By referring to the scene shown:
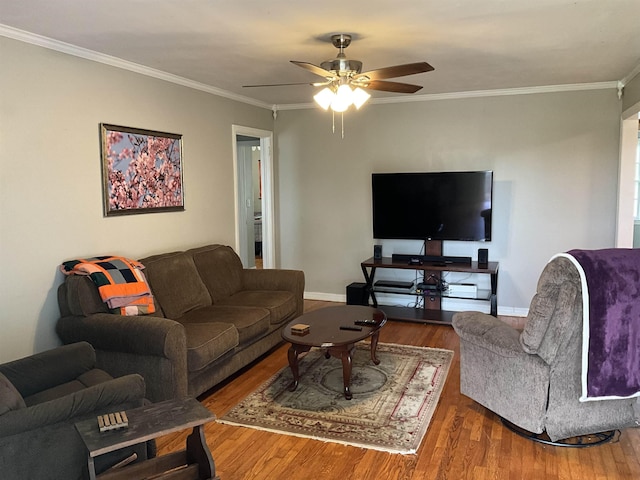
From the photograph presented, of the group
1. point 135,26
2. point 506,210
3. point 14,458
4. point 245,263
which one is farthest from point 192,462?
point 245,263

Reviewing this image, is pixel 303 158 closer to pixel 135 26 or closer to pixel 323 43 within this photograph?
pixel 323 43

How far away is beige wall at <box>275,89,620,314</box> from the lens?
5.27 metres

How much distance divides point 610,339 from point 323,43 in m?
2.60

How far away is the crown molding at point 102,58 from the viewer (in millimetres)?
3176

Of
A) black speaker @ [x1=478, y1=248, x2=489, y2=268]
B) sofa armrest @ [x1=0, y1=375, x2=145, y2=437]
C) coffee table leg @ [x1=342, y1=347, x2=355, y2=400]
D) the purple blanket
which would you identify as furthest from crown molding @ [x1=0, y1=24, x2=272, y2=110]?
the purple blanket

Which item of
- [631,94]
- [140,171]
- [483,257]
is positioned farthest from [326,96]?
[631,94]

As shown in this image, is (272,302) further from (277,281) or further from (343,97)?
(343,97)

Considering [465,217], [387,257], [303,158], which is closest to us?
[465,217]

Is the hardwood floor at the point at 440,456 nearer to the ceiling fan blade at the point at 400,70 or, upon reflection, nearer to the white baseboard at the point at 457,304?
the ceiling fan blade at the point at 400,70

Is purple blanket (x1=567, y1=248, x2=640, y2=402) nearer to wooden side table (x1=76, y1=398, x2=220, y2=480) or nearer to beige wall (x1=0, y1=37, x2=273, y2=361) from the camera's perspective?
wooden side table (x1=76, y1=398, x2=220, y2=480)

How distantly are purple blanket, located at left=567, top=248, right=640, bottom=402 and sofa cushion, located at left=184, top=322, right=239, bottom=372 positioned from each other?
2270 mm

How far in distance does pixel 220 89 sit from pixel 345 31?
228cm

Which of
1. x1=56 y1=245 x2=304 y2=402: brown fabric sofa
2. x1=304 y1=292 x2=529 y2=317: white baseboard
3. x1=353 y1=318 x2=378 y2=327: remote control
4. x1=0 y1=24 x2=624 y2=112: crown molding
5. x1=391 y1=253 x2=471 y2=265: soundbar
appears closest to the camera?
x1=56 y1=245 x2=304 y2=402: brown fabric sofa

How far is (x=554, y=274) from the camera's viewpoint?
105 inches
